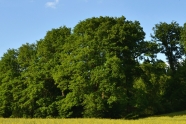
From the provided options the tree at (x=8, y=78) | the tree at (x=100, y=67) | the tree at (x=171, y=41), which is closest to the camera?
the tree at (x=100, y=67)

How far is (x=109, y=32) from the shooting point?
141ft

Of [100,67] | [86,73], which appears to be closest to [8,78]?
[86,73]

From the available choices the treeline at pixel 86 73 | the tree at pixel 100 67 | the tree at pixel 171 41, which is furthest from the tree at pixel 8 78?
the tree at pixel 171 41

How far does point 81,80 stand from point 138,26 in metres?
12.7

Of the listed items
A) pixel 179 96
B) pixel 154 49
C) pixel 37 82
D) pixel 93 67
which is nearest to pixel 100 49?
pixel 93 67

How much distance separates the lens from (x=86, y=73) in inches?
1614

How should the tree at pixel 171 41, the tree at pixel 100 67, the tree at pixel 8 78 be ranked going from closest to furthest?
1. the tree at pixel 100 67
2. the tree at pixel 8 78
3. the tree at pixel 171 41

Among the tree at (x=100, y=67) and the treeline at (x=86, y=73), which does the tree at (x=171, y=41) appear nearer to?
the treeline at (x=86, y=73)

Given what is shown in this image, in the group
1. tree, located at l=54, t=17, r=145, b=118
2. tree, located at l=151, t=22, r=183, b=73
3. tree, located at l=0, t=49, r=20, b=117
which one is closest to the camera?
tree, located at l=54, t=17, r=145, b=118

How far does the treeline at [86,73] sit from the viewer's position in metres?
40.4

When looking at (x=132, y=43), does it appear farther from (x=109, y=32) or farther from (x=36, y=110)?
(x=36, y=110)

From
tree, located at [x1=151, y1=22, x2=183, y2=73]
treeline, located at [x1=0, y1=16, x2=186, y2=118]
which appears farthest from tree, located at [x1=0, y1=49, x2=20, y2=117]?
tree, located at [x1=151, y1=22, x2=183, y2=73]

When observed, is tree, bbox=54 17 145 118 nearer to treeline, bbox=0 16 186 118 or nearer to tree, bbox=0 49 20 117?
treeline, bbox=0 16 186 118

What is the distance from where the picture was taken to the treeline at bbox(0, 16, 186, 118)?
40.4m
